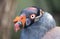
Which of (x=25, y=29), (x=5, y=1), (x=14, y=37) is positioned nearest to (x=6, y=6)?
(x=5, y=1)

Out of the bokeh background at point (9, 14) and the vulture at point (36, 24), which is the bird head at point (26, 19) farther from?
the bokeh background at point (9, 14)

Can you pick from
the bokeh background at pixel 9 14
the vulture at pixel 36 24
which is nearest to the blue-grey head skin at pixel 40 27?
the vulture at pixel 36 24

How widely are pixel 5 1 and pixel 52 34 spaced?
95 cm

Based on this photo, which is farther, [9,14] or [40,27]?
[9,14]

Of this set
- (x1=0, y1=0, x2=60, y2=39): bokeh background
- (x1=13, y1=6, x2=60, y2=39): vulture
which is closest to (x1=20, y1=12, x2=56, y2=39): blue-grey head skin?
(x1=13, y1=6, x2=60, y2=39): vulture

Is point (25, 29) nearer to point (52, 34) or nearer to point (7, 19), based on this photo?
point (52, 34)

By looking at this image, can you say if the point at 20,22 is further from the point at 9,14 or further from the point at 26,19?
the point at 9,14

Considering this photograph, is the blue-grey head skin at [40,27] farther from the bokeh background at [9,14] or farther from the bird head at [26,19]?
the bokeh background at [9,14]

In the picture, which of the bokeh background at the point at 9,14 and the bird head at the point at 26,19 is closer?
the bird head at the point at 26,19

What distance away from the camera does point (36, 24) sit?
6.26 ft

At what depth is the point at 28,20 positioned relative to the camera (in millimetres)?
1884

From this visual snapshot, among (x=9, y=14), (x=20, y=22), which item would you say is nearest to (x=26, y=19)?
(x=20, y=22)

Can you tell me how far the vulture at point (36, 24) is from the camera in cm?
188

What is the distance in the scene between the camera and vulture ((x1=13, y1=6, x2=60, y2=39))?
1878mm
